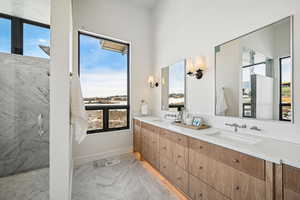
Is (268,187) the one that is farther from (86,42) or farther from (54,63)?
(86,42)

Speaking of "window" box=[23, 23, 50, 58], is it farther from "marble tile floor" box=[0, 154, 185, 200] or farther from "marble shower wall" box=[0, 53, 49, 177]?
"marble tile floor" box=[0, 154, 185, 200]

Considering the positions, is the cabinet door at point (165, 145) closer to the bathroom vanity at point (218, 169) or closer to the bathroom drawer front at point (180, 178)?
the bathroom vanity at point (218, 169)

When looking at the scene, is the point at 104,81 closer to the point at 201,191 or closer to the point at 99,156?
the point at 99,156

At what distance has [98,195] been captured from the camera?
1.78 meters

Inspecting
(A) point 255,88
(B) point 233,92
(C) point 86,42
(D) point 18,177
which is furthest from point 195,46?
(D) point 18,177

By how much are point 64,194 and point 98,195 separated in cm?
60

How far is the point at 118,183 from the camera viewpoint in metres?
2.05

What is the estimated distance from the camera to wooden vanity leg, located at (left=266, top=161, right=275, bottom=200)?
2.99ft

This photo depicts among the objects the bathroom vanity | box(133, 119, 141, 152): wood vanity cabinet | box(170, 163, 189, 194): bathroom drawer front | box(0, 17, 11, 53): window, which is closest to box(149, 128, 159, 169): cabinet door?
the bathroom vanity

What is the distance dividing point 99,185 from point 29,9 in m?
2.72

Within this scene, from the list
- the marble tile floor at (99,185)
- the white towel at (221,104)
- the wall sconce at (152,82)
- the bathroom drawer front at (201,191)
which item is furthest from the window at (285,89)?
the wall sconce at (152,82)

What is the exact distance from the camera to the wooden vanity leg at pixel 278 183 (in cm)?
88

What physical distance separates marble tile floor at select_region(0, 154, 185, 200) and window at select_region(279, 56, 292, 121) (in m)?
1.53

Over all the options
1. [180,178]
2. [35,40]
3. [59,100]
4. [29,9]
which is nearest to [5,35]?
[35,40]
